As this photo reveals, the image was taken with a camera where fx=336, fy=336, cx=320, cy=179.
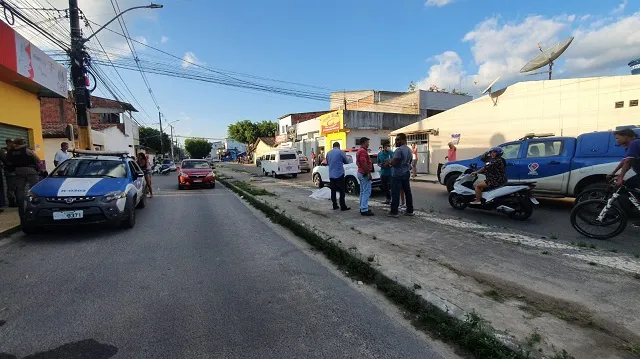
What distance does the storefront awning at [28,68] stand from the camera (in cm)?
805

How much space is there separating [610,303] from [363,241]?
298 cm

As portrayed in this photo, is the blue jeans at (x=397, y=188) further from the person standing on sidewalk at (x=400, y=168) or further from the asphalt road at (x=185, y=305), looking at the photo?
the asphalt road at (x=185, y=305)

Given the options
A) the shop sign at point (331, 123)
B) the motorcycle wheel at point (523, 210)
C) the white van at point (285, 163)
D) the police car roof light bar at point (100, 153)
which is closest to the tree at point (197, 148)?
the shop sign at point (331, 123)

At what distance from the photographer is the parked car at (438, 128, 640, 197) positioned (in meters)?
7.20

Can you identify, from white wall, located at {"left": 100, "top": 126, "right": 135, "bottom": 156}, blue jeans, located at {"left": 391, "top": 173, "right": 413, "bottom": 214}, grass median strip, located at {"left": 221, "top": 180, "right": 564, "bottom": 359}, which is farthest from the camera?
white wall, located at {"left": 100, "top": 126, "right": 135, "bottom": 156}

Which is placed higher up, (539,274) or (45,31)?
(45,31)

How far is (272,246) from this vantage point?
5.44 meters

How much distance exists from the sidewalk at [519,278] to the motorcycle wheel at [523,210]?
1057mm

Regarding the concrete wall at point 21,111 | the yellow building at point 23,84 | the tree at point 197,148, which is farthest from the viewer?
the tree at point 197,148

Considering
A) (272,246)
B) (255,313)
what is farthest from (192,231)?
(255,313)

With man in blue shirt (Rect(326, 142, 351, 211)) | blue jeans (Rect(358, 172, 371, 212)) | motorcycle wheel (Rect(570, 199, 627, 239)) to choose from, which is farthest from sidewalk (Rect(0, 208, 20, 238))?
motorcycle wheel (Rect(570, 199, 627, 239))

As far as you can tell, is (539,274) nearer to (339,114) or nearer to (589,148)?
(589,148)

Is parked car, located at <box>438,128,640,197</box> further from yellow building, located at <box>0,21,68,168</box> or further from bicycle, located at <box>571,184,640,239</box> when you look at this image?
yellow building, located at <box>0,21,68,168</box>

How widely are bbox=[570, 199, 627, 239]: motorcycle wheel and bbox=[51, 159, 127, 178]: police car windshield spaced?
28.5 feet
